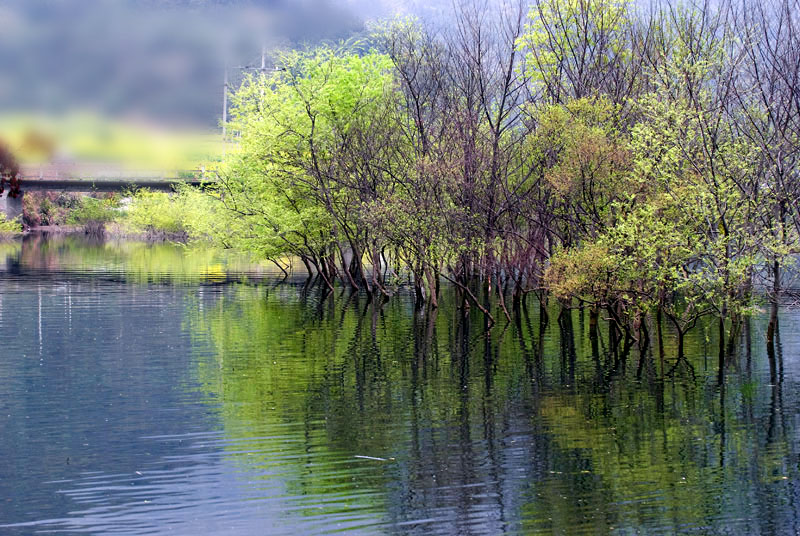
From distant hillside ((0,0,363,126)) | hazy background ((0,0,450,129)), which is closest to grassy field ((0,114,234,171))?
hazy background ((0,0,450,129))

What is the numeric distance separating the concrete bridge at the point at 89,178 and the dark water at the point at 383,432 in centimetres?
7106

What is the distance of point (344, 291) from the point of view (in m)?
50.1

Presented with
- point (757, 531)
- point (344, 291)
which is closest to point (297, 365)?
point (757, 531)

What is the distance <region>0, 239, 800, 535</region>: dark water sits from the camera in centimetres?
1371

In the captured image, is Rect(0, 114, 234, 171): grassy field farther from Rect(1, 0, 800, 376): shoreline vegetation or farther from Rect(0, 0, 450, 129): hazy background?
Rect(1, 0, 800, 376): shoreline vegetation

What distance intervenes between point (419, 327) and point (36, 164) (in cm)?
7714

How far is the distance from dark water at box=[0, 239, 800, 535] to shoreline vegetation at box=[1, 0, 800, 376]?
2.60m

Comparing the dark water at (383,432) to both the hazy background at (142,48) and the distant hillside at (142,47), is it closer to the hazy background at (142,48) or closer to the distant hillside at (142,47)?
the hazy background at (142,48)

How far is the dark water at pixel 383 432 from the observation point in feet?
45.0

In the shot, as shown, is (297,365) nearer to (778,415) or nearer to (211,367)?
(211,367)

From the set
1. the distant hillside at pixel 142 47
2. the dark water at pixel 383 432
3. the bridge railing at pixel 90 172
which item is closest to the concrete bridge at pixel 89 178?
the bridge railing at pixel 90 172

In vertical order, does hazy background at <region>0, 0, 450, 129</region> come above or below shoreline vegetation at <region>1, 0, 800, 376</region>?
above

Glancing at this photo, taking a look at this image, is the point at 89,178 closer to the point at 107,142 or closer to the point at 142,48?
the point at 107,142

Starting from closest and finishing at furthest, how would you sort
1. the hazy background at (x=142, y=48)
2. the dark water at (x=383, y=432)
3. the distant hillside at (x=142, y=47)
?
the dark water at (x=383, y=432) < the hazy background at (x=142, y=48) < the distant hillside at (x=142, y=47)
